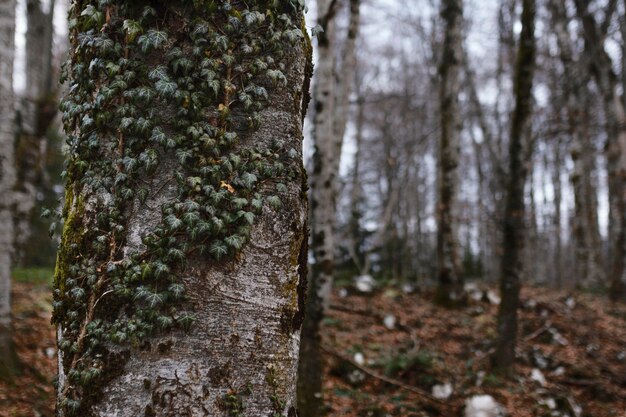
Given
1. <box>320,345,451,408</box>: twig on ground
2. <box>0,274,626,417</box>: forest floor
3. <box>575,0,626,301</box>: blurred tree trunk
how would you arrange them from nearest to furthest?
<box>0,274,626,417</box>: forest floor, <box>320,345,451,408</box>: twig on ground, <box>575,0,626,301</box>: blurred tree trunk

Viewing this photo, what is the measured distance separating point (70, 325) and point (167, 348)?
0.50 meters

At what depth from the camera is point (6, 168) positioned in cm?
426

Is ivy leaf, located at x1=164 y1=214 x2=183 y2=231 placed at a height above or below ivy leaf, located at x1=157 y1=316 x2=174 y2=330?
above

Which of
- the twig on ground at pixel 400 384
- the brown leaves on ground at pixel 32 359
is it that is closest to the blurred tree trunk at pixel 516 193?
the twig on ground at pixel 400 384

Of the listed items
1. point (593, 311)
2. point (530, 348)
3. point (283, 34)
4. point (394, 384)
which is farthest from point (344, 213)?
point (283, 34)

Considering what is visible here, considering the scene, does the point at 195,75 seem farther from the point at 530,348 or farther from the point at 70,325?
the point at 530,348

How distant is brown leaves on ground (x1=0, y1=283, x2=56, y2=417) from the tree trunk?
4.80 feet

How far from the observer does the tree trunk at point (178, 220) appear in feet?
6.77

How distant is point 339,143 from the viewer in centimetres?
889

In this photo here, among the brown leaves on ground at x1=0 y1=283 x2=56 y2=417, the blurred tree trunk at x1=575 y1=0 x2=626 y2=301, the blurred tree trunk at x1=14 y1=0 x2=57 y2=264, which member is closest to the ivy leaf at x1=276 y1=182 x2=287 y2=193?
the brown leaves on ground at x1=0 y1=283 x2=56 y2=417

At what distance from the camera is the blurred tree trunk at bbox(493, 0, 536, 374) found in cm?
599

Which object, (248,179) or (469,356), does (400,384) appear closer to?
(469,356)

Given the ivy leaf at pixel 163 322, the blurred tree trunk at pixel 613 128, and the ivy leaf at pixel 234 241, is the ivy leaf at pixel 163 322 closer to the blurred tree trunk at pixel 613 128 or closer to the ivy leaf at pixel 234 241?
the ivy leaf at pixel 234 241

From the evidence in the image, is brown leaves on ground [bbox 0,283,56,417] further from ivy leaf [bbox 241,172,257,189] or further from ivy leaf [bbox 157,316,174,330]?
ivy leaf [bbox 241,172,257,189]
